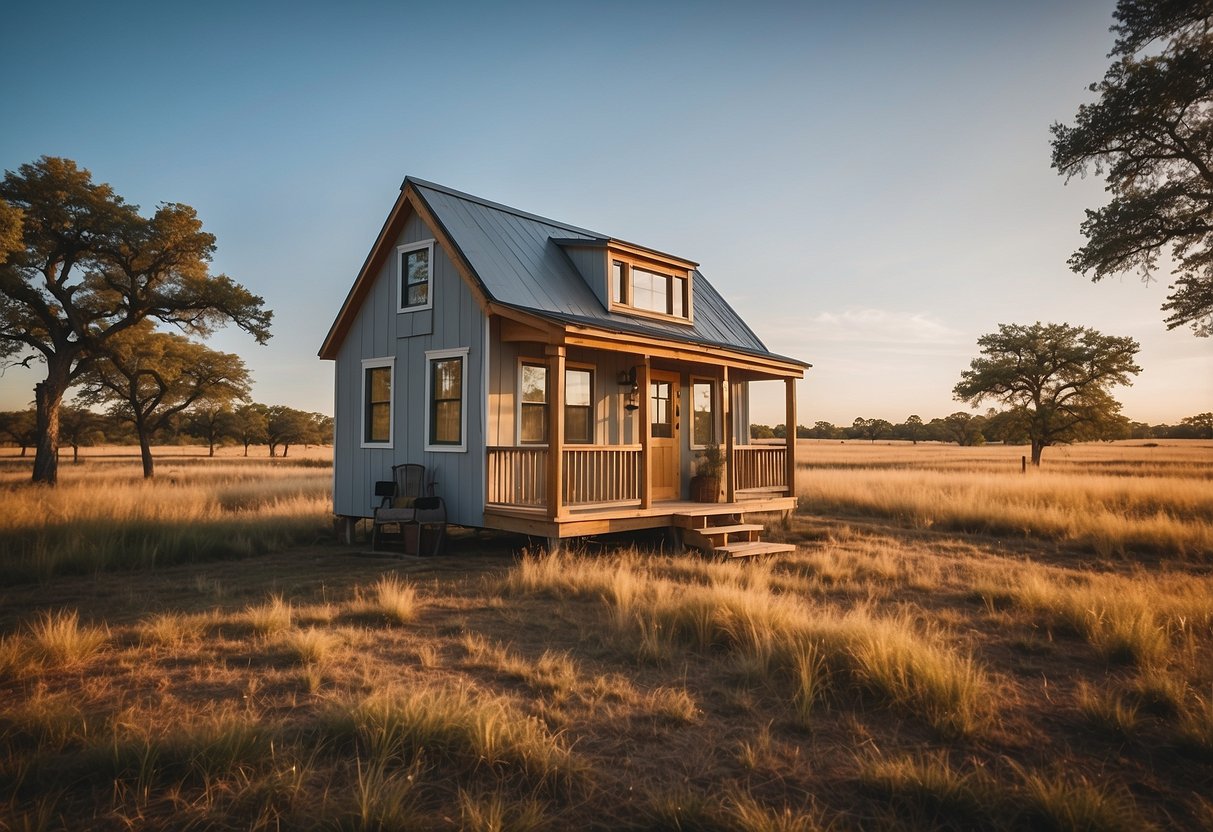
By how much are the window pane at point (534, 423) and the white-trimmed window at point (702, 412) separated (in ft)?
13.5

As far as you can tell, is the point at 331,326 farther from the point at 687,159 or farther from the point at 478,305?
the point at 687,159

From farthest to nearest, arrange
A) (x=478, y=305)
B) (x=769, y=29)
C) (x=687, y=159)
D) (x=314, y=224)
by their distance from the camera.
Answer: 1. (x=314, y=224)
2. (x=687, y=159)
3. (x=769, y=29)
4. (x=478, y=305)

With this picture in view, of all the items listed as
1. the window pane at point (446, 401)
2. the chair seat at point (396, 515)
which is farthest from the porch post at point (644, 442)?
the chair seat at point (396, 515)

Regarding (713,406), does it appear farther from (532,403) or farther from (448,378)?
(448,378)

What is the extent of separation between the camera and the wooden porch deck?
36.3 ft

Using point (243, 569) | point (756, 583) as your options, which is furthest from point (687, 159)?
point (243, 569)

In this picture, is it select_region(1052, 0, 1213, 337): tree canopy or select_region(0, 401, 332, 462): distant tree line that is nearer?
select_region(1052, 0, 1213, 337): tree canopy

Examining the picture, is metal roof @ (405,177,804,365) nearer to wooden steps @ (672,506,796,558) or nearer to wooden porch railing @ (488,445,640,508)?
→ wooden porch railing @ (488,445,640,508)

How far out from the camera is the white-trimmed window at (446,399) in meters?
12.5

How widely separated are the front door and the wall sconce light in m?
0.59

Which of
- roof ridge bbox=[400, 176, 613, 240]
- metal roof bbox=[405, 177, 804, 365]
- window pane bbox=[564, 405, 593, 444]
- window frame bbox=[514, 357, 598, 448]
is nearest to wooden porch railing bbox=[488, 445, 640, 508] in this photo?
window frame bbox=[514, 357, 598, 448]

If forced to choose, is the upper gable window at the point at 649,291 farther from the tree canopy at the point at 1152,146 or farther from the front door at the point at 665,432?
the tree canopy at the point at 1152,146

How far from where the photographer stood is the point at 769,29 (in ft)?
44.6

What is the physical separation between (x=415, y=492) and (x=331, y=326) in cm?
458
